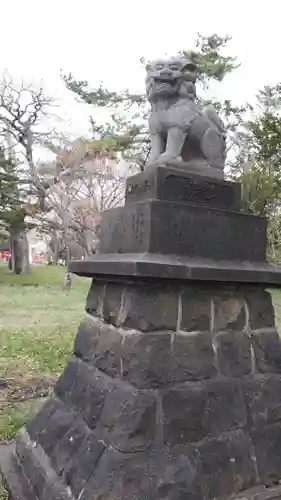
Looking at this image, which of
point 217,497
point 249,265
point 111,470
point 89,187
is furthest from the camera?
point 89,187

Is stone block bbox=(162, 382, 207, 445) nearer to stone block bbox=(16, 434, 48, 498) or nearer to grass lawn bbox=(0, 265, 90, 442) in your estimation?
stone block bbox=(16, 434, 48, 498)

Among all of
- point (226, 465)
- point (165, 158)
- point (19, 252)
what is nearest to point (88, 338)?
point (226, 465)

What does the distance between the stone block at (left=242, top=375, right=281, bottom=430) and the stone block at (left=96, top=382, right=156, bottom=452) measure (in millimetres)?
625

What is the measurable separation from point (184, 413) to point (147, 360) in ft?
1.09

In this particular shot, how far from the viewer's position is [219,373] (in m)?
2.33

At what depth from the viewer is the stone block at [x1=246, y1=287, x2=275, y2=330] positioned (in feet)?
8.29

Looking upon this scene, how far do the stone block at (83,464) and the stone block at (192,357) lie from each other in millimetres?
513

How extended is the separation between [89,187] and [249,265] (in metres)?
15.9

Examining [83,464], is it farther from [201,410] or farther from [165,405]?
[201,410]

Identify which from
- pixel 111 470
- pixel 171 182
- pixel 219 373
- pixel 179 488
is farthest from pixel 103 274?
pixel 179 488

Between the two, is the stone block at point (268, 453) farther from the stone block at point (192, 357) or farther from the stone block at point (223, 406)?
the stone block at point (192, 357)

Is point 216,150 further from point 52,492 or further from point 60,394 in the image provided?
point 52,492

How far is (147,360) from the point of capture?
213 cm

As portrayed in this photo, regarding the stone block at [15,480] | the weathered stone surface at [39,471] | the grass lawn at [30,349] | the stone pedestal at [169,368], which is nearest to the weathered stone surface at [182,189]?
the stone pedestal at [169,368]
